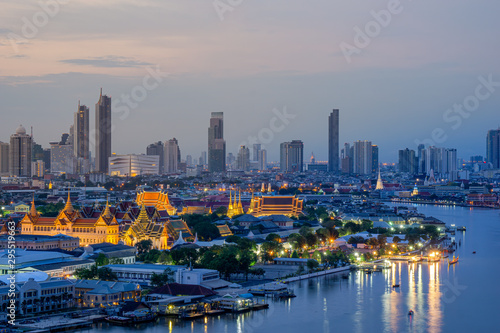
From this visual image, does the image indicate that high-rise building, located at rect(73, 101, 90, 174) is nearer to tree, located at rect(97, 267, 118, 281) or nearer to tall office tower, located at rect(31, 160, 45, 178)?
tall office tower, located at rect(31, 160, 45, 178)

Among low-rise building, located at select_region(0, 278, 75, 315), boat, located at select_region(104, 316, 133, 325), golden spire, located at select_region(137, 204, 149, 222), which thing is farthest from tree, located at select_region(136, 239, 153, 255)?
boat, located at select_region(104, 316, 133, 325)

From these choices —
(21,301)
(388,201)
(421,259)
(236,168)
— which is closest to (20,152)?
(388,201)

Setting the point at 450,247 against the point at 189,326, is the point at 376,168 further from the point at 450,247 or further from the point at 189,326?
the point at 189,326

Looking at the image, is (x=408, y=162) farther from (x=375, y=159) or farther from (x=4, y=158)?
(x=4, y=158)

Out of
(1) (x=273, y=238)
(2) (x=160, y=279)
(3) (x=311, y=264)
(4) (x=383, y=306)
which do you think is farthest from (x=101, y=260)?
(1) (x=273, y=238)

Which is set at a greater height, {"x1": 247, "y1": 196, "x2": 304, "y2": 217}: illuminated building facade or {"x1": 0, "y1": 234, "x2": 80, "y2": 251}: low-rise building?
{"x1": 247, "y1": 196, "x2": 304, "y2": 217}: illuminated building facade

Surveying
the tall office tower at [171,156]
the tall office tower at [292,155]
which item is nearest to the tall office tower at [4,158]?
the tall office tower at [171,156]

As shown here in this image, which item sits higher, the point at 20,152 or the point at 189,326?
the point at 20,152
